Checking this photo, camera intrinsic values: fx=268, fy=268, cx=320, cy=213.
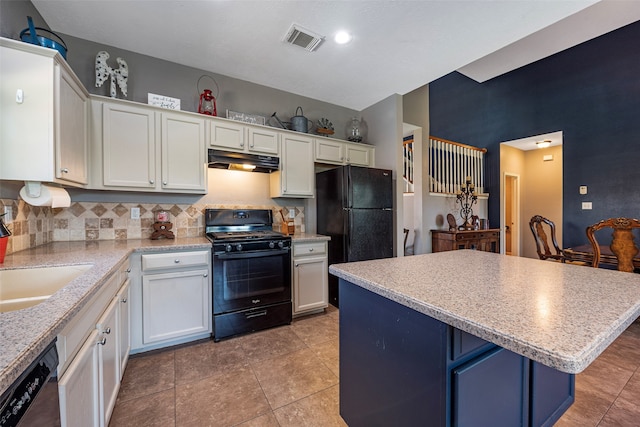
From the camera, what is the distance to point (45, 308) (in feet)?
2.89

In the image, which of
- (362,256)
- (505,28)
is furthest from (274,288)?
(505,28)

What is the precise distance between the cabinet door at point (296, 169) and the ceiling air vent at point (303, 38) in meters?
0.93

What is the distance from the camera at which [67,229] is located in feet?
7.66

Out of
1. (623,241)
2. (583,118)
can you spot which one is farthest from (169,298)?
(583,118)

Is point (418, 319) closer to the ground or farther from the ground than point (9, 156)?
closer to the ground

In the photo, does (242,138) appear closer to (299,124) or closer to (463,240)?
(299,124)

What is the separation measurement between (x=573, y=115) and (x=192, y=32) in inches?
231

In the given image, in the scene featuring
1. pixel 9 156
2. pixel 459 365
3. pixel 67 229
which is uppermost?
pixel 9 156

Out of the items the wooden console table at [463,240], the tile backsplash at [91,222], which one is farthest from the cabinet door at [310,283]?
the wooden console table at [463,240]

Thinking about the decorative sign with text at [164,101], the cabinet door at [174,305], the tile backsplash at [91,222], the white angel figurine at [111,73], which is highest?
the white angel figurine at [111,73]

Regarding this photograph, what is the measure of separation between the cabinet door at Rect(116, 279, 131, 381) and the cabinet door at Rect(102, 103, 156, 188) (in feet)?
2.94

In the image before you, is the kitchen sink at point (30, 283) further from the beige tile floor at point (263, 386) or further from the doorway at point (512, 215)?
the doorway at point (512, 215)

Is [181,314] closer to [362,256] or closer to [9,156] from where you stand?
[9,156]

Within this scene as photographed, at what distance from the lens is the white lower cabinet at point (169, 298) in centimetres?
213
